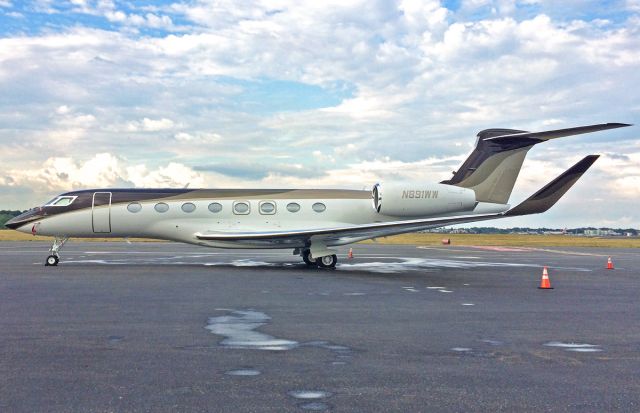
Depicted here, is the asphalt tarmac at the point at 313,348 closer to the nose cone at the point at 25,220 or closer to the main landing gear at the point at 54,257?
the main landing gear at the point at 54,257

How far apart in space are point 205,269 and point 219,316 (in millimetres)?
11944

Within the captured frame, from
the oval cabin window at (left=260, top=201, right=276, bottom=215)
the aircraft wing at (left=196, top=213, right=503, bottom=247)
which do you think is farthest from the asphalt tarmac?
the oval cabin window at (left=260, top=201, right=276, bottom=215)

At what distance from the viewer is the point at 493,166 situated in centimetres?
2558

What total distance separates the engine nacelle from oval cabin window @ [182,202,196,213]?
7.70 metres

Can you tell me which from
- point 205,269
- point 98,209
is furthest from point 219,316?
point 98,209

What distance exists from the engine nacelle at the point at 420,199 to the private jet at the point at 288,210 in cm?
4

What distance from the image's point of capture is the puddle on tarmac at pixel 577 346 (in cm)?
860

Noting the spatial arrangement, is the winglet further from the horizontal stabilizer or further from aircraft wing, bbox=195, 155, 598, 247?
the horizontal stabilizer

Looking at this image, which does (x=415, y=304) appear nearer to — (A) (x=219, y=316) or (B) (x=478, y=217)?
(A) (x=219, y=316)

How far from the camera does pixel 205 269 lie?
23172 mm

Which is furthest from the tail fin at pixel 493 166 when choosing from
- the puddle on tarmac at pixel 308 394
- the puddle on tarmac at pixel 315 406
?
the puddle on tarmac at pixel 315 406

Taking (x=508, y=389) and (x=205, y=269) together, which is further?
(x=205, y=269)

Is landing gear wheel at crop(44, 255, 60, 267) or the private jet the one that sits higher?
the private jet

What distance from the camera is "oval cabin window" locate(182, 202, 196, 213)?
2488 centimetres
